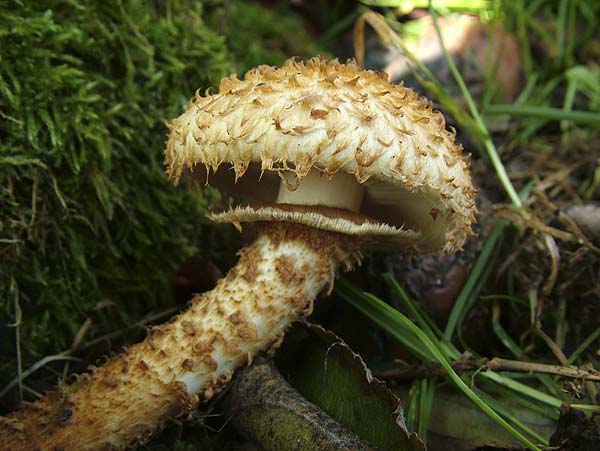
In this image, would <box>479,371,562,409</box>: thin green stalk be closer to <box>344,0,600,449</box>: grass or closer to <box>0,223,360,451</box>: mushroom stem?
<box>344,0,600,449</box>: grass

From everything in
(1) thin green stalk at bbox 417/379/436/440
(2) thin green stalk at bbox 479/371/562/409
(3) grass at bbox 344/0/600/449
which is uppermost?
(3) grass at bbox 344/0/600/449

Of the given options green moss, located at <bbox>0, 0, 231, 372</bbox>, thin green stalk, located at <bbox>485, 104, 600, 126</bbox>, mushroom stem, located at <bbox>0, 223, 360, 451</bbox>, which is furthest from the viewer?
thin green stalk, located at <bbox>485, 104, 600, 126</bbox>

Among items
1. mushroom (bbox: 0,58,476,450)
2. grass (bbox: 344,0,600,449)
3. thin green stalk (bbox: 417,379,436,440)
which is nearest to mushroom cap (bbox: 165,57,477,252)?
mushroom (bbox: 0,58,476,450)

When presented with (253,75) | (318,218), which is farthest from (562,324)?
(253,75)

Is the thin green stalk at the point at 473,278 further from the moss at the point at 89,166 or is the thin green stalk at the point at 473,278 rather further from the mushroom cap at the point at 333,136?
the moss at the point at 89,166

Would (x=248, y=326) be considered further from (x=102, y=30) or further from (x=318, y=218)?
(x=102, y=30)

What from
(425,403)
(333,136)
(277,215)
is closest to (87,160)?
(277,215)
